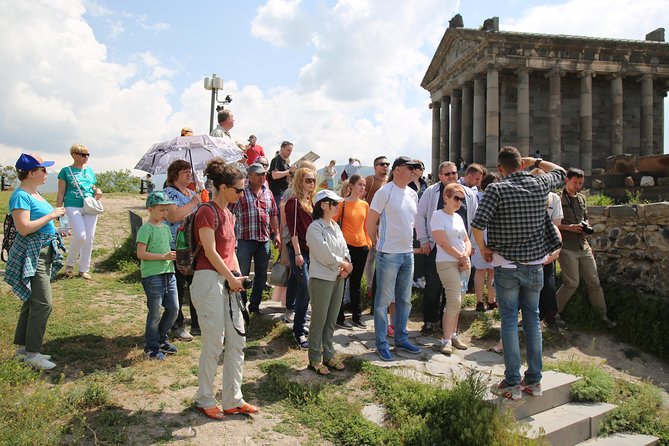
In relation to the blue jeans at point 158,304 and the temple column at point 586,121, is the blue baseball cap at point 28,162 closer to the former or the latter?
the blue jeans at point 158,304

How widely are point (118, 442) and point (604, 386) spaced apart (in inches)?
184

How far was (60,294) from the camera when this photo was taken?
286 inches

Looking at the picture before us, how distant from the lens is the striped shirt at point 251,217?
6.25m

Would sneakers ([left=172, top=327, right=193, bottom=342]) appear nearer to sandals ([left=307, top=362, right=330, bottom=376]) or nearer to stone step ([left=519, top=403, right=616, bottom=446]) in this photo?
sandals ([left=307, top=362, right=330, bottom=376])

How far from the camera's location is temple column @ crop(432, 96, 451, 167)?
108 ft

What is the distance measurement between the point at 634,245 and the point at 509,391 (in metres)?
5.10

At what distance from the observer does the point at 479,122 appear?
27.9 meters

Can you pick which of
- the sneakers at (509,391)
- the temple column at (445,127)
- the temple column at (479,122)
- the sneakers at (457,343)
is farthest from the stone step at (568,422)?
the temple column at (445,127)

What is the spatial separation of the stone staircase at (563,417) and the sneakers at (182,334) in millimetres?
3537

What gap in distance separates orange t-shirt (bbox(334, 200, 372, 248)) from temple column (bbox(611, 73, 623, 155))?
26920mm

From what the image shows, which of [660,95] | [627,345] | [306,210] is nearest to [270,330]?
[306,210]

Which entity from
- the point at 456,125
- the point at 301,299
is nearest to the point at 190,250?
the point at 301,299

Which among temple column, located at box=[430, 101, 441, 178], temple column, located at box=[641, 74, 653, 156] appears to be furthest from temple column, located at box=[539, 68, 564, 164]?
temple column, located at box=[430, 101, 441, 178]

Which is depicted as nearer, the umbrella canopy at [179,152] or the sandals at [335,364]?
the sandals at [335,364]
